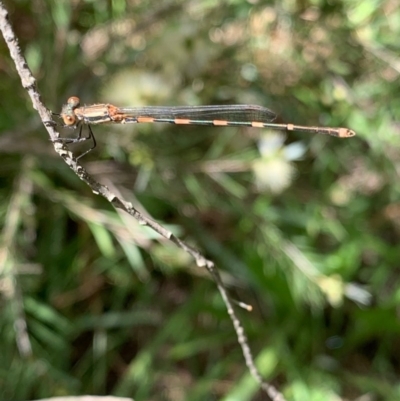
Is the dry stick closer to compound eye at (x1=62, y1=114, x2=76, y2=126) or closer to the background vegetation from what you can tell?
compound eye at (x1=62, y1=114, x2=76, y2=126)

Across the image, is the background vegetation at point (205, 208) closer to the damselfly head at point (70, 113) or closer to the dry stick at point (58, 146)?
the damselfly head at point (70, 113)

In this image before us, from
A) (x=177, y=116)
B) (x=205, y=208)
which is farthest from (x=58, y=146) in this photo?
(x=205, y=208)

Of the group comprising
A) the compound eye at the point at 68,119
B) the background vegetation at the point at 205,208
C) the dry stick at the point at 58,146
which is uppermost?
the dry stick at the point at 58,146

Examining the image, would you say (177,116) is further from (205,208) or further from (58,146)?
(205,208)

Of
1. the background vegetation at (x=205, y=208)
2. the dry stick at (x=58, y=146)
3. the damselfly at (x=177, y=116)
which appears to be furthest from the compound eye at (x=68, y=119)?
the background vegetation at (x=205, y=208)

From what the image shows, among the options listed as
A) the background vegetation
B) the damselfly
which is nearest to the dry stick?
the damselfly
